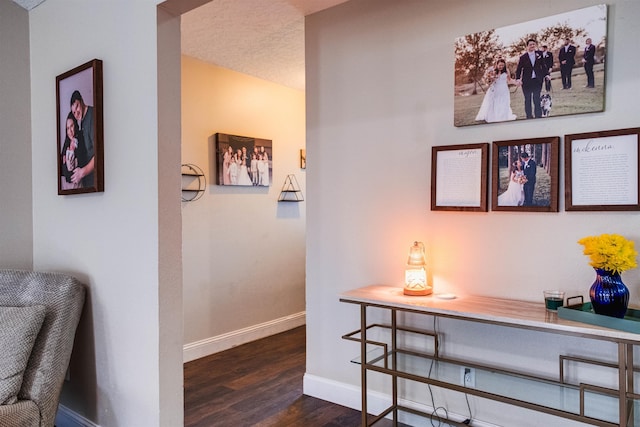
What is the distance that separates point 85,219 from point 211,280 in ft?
5.31

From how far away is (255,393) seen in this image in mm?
2873

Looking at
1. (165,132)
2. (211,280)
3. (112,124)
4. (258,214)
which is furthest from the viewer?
(258,214)

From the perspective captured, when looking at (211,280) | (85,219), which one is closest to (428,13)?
(85,219)

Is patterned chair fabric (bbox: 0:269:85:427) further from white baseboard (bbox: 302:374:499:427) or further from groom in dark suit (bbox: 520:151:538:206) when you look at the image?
groom in dark suit (bbox: 520:151:538:206)

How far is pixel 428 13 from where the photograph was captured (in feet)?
7.59

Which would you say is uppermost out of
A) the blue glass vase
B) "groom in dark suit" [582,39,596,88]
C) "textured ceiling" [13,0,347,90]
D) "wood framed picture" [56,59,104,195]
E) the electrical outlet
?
"textured ceiling" [13,0,347,90]

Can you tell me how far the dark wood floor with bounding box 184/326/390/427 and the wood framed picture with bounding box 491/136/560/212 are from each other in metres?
1.36

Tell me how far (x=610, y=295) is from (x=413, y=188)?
103 cm

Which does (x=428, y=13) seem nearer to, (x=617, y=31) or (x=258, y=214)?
(x=617, y=31)

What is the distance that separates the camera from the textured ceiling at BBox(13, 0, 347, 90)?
2629mm

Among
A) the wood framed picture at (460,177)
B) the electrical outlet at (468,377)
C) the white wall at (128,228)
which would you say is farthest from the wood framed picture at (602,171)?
the white wall at (128,228)

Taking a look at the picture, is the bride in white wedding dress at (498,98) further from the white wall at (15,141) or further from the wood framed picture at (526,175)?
the white wall at (15,141)

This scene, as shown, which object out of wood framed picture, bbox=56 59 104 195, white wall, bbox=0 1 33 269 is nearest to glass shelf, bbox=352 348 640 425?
wood framed picture, bbox=56 59 104 195

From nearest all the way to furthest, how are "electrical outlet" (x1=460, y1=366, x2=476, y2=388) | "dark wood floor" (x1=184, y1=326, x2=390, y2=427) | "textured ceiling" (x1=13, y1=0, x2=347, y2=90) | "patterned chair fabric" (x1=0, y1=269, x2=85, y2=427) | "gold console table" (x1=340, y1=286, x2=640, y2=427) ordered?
"gold console table" (x1=340, y1=286, x2=640, y2=427)
"patterned chair fabric" (x1=0, y1=269, x2=85, y2=427)
"electrical outlet" (x1=460, y1=366, x2=476, y2=388)
"dark wood floor" (x1=184, y1=326, x2=390, y2=427)
"textured ceiling" (x1=13, y1=0, x2=347, y2=90)
